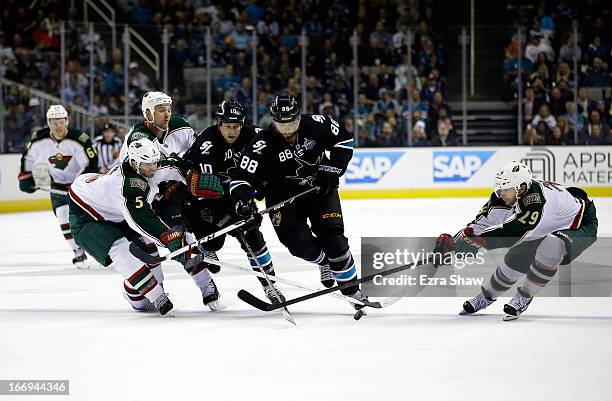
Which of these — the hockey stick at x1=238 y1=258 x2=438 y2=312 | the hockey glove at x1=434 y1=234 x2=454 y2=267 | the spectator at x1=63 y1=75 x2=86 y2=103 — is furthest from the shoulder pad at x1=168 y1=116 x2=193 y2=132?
the spectator at x1=63 y1=75 x2=86 y2=103

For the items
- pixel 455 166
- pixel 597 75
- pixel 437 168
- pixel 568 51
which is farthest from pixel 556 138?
pixel 437 168

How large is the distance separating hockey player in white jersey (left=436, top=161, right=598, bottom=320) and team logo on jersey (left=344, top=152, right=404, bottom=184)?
861 centimetres

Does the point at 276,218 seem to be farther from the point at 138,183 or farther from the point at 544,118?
the point at 544,118

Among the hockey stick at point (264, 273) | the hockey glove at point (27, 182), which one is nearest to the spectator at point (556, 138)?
the hockey glove at point (27, 182)

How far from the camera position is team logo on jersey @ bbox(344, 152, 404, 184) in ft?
46.9

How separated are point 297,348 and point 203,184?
149 cm

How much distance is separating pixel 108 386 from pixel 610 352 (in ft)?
6.97

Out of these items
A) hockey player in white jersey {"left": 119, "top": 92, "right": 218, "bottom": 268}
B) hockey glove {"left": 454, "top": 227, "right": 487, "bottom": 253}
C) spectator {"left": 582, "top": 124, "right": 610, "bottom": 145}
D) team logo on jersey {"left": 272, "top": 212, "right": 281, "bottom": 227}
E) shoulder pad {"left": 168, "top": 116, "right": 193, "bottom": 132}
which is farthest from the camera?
spectator {"left": 582, "top": 124, "right": 610, "bottom": 145}

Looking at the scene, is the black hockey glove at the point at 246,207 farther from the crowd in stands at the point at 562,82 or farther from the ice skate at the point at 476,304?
the crowd in stands at the point at 562,82

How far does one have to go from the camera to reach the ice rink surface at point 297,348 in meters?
3.99

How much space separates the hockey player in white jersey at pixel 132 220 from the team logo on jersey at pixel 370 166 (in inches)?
328

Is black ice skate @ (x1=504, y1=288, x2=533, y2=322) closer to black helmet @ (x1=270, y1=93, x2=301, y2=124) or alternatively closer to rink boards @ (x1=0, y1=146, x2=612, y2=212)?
black helmet @ (x1=270, y1=93, x2=301, y2=124)

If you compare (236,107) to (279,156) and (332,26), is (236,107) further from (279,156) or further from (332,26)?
(332,26)

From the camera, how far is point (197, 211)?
20.1 feet
